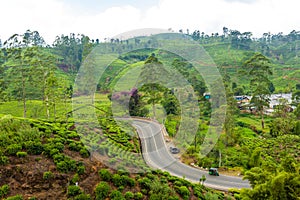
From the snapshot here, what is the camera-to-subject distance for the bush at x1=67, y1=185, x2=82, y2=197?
388 inches

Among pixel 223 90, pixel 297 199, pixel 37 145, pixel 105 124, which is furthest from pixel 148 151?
pixel 223 90

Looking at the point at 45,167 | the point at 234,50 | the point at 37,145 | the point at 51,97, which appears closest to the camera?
the point at 45,167

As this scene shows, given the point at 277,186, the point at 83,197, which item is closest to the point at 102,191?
the point at 83,197

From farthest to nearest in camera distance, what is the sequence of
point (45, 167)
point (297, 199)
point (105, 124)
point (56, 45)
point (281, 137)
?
point (56, 45) → point (281, 137) → point (105, 124) → point (45, 167) → point (297, 199)

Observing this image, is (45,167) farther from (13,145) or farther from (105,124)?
(105,124)

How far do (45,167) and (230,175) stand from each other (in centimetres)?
1591

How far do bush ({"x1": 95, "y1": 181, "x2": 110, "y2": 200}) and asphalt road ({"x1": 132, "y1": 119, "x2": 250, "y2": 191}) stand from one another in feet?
32.0

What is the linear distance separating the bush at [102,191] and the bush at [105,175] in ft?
1.93

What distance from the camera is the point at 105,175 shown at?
11.1 m

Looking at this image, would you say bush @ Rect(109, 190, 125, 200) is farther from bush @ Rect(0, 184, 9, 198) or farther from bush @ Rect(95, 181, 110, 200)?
bush @ Rect(0, 184, 9, 198)

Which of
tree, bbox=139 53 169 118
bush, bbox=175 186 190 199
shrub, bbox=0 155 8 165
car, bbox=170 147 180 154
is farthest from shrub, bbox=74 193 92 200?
tree, bbox=139 53 169 118

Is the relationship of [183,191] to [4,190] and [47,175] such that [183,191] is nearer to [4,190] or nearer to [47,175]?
[47,175]

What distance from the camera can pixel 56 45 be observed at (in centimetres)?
7162

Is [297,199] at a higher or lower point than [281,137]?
higher
